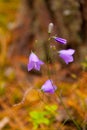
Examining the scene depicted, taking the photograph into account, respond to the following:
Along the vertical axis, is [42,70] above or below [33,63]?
below

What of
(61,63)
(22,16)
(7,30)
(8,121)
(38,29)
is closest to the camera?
(8,121)

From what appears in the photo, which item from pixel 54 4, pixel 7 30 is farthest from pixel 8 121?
pixel 7 30

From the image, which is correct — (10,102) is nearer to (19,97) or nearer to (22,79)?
(19,97)

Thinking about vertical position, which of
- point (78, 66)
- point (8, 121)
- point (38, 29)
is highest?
point (38, 29)

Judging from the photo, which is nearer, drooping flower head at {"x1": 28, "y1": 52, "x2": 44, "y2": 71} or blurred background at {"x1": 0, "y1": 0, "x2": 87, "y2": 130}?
drooping flower head at {"x1": 28, "y1": 52, "x2": 44, "y2": 71}

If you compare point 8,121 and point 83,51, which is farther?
point 83,51

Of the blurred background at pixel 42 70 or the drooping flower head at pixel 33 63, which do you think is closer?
the drooping flower head at pixel 33 63

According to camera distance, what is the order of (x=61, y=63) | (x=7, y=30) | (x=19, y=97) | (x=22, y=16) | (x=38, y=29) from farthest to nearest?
(x=7, y=30)
(x=22, y=16)
(x=38, y=29)
(x=61, y=63)
(x=19, y=97)

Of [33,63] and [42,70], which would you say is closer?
[33,63]
